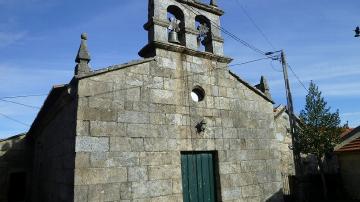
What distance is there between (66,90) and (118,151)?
1.95m

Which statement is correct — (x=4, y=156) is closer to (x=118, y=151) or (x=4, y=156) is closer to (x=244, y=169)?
(x=118, y=151)

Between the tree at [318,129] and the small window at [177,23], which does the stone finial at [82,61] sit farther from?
the tree at [318,129]

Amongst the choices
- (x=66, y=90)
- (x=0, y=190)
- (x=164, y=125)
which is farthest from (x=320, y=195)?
(x=0, y=190)

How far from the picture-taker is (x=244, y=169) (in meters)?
8.88

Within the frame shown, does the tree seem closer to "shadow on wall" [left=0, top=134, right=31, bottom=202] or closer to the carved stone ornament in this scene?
the carved stone ornament

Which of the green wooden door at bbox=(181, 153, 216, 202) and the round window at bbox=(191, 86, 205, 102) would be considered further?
the round window at bbox=(191, 86, 205, 102)

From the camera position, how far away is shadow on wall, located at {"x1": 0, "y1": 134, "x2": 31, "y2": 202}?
486 inches

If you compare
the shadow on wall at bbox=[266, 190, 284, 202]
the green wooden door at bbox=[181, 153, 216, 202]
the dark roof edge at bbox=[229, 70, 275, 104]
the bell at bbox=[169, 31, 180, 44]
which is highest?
the bell at bbox=[169, 31, 180, 44]

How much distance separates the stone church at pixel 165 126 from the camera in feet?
21.8

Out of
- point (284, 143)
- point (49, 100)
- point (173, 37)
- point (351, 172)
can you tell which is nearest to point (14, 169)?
point (49, 100)

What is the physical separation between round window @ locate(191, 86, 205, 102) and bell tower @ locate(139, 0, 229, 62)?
3.56 ft

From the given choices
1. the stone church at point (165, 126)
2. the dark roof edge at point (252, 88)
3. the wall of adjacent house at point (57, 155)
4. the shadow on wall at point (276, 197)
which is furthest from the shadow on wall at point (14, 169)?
the shadow on wall at point (276, 197)

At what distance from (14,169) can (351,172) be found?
13.6 meters

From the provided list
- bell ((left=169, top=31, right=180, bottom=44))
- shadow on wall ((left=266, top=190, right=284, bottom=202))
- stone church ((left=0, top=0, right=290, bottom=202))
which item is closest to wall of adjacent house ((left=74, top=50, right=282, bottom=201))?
stone church ((left=0, top=0, right=290, bottom=202))
